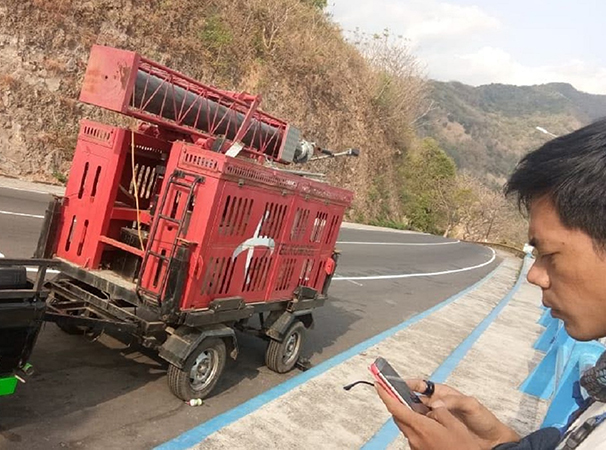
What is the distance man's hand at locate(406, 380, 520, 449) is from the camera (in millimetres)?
2049

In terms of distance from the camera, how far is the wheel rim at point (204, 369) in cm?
479

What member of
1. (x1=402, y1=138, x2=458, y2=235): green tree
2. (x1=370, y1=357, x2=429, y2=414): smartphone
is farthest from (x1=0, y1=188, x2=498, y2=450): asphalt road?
(x1=402, y1=138, x2=458, y2=235): green tree

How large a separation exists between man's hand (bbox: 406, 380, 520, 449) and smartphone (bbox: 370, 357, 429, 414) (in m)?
0.06

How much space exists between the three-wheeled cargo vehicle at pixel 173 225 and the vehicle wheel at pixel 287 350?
0.03 meters

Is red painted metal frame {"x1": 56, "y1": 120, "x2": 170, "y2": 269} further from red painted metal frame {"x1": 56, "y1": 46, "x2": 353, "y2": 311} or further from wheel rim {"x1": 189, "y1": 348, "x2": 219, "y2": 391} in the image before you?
wheel rim {"x1": 189, "y1": 348, "x2": 219, "y2": 391}

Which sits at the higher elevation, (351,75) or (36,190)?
(351,75)

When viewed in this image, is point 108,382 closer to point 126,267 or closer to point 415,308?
point 126,267

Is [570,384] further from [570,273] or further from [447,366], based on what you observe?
[447,366]

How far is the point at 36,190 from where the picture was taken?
48.8 feet

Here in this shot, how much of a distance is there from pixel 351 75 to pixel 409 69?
33.5 feet

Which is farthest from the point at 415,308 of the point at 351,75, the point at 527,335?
the point at 351,75

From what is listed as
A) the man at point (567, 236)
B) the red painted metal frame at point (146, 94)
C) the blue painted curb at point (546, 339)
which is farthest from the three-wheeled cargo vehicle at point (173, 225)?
the blue painted curb at point (546, 339)

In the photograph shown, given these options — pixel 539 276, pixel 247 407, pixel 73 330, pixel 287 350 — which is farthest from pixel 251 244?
pixel 539 276

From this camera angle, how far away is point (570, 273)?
4.75 ft
